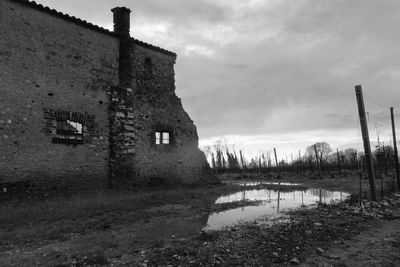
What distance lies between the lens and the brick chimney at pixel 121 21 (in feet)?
47.3

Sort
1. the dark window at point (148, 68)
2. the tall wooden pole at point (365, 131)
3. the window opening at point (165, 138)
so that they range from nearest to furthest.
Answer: the tall wooden pole at point (365, 131) < the dark window at point (148, 68) < the window opening at point (165, 138)

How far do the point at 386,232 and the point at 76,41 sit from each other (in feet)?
40.1

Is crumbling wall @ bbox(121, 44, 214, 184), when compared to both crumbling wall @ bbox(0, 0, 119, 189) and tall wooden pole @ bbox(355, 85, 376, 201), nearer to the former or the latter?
crumbling wall @ bbox(0, 0, 119, 189)

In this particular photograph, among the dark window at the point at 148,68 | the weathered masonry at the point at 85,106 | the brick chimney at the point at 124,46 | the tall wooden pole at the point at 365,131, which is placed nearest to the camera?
the weathered masonry at the point at 85,106

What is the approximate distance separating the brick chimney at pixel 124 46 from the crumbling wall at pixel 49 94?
0.67 meters

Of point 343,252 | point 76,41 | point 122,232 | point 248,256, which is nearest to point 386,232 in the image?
point 343,252

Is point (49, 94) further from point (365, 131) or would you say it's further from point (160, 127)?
point (365, 131)

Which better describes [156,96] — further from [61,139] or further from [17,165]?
[17,165]

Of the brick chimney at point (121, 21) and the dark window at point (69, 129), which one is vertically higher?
the brick chimney at point (121, 21)

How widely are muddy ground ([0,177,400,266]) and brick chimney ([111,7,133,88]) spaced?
6138 mm

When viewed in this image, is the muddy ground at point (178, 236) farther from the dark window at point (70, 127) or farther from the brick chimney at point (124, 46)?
the brick chimney at point (124, 46)

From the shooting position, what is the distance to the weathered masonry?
1064 cm

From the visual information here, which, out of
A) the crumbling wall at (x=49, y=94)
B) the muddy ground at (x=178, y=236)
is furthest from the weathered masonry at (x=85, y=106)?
the muddy ground at (x=178, y=236)

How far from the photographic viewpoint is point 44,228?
712cm
